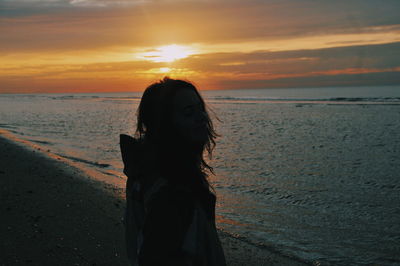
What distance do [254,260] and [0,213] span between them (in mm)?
4021

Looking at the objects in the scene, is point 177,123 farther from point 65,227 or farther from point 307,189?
point 307,189

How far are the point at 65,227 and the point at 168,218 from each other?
191 inches

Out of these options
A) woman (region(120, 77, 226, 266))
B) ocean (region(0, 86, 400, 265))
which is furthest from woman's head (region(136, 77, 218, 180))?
ocean (region(0, 86, 400, 265))

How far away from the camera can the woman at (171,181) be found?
4.60ft

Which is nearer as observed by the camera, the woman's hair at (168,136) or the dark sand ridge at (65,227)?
the woman's hair at (168,136)

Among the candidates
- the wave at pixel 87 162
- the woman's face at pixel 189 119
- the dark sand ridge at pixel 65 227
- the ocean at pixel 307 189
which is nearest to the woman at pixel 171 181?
the woman's face at pixel 189 119

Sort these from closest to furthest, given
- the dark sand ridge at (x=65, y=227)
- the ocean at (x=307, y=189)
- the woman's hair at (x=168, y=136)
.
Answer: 1. the woman's hair at (x=168, y=136)
2. the dark sand ridge at (x=65, y=227)
3. the ocean at (x=307, y=189)

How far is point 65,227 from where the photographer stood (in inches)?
224

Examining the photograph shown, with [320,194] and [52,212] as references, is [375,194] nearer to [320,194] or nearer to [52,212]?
[320,194]

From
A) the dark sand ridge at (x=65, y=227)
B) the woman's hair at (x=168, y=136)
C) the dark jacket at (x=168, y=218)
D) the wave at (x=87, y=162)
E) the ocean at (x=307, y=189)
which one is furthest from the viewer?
the wave at (x=87, y=162)

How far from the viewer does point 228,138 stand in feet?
66.2

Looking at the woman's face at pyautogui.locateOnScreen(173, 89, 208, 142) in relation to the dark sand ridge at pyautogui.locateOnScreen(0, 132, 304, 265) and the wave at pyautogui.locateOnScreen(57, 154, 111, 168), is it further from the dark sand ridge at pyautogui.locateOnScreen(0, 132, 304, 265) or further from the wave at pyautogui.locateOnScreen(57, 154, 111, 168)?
the wave at pyautogui.locateOnScreen(57, 154, 111, 168)

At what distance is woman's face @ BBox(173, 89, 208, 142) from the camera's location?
5.33 feet

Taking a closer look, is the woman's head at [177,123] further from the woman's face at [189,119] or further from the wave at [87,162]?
the wave at [87,162]
